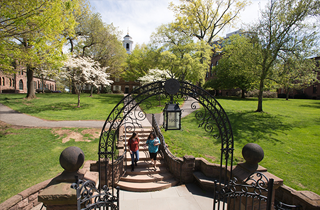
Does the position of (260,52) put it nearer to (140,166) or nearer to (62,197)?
(140,166)

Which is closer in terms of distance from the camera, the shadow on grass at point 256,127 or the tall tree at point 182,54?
the shadow on grass at point 256,127

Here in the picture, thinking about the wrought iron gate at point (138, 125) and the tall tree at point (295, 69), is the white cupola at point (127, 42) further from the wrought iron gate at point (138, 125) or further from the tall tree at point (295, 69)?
the wrought iron gate at point (138, 125)

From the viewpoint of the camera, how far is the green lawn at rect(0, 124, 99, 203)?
5930mm

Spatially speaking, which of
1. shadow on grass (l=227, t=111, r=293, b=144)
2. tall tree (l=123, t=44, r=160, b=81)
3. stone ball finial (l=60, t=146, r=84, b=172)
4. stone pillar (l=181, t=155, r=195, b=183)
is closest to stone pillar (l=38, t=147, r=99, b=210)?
stone ball finial (l=60, t=146, r=84, b=172)

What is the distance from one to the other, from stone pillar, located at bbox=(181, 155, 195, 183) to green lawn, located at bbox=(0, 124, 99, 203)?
179 inches

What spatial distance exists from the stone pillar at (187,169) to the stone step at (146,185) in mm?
457

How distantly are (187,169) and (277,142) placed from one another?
6.04m

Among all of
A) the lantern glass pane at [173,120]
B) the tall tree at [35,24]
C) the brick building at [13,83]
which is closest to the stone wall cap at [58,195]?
the lantern glass pane at [173,120]

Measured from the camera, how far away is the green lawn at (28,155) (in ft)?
19.5

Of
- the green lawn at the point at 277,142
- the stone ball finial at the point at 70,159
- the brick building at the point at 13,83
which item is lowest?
the green lawn at the point at 277,142

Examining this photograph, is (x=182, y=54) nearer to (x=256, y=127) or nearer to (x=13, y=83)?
(x=256, y=127)

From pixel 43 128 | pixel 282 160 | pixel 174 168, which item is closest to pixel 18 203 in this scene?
pixel 174 168

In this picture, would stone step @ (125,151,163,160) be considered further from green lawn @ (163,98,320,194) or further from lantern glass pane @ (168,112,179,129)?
lantern glass pane @ (168,112,179,129)

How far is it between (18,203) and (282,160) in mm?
10023
